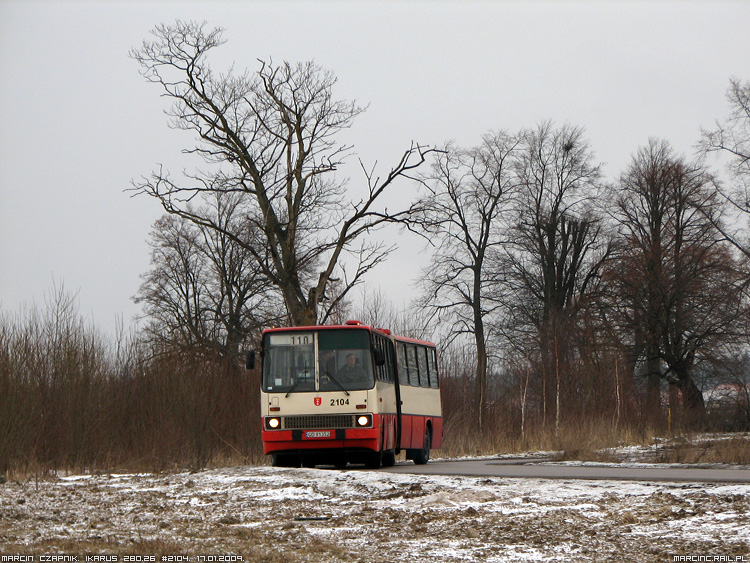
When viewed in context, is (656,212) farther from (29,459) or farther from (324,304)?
(29,459)

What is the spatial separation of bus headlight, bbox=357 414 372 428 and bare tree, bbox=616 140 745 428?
91.4 ft

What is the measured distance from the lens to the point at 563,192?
5078 centimetres

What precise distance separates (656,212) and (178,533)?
4285 centimetres

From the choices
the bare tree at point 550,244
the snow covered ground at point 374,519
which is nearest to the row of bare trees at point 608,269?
the bare tree at point 550,244

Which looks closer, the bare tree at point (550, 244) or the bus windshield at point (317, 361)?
the bus windshield at point (317, 361)

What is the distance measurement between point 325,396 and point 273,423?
1126 mm

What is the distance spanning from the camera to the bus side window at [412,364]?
1026 inches

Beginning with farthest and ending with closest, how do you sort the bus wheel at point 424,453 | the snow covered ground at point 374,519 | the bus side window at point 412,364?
the bus side window at point 412,364
the bus wheel at point 424,453
the snow covered ground at point 374,519

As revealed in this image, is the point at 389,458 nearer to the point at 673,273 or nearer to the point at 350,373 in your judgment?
the point at 350,373

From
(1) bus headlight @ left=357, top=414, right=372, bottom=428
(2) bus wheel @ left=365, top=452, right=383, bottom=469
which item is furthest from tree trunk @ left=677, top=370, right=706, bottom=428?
(1) bus headlight @ left=357, top=414, right=372, bottom=428

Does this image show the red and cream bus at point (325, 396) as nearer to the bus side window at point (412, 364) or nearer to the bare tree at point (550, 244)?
the bus side window at point (412, 364)

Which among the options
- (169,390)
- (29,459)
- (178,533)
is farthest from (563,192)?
(178,533)

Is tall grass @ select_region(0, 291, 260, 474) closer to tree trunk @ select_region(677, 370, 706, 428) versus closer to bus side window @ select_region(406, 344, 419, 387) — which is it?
bus side window @ select_region(406, 344, 419, 387)

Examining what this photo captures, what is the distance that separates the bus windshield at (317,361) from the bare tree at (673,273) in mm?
27540
